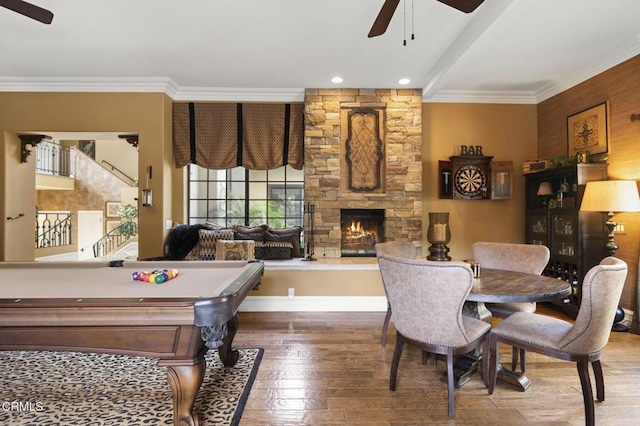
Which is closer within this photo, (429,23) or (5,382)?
(5,382)

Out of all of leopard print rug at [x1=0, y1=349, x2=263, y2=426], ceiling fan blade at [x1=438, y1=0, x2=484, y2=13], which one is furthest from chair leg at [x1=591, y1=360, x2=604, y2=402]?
ceiling fan blade at [x1=438, y1=0, x2=484, y2=13]

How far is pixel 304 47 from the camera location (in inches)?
145

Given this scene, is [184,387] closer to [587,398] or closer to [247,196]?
[587,398]

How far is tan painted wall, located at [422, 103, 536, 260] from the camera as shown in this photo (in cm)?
506

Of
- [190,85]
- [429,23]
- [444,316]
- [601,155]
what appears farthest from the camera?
[190,85]

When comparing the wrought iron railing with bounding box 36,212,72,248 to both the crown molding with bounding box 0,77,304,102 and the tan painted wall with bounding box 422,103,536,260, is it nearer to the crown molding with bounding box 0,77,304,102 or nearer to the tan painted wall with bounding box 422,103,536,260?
the crown molding with bounding box 0,77,304,102

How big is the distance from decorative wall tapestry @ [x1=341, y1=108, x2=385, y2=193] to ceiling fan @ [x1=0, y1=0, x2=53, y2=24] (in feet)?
10.8

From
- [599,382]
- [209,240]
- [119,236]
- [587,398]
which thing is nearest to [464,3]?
[587,398]

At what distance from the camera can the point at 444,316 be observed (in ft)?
6.78

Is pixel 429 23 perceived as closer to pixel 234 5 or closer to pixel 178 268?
pixel 234 5

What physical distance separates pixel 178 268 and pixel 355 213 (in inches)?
114

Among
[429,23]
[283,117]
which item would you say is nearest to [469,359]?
[429,23]

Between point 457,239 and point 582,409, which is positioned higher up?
point 457,239

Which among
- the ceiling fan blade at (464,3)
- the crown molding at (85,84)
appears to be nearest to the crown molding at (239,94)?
the crown molding at (85,84)
